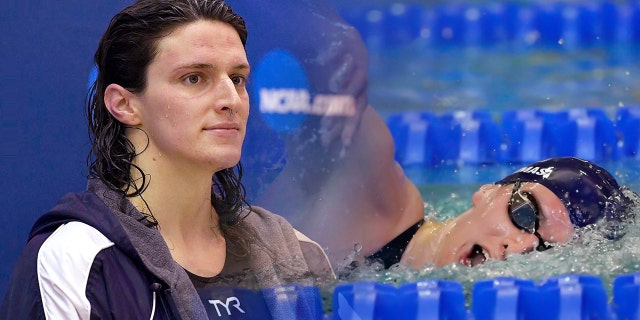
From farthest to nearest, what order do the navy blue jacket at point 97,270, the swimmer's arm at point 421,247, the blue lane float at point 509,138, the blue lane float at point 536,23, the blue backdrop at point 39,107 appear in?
the blue lane float at point 536,23, the blue lane float at point 509,138, the swimmer's arm at point 421,247, the blue backdrop at point 39,107, the navy blue jacket at point 97,270

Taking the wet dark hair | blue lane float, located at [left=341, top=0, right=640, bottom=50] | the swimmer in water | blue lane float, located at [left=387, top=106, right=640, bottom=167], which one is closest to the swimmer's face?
the swimmer in water

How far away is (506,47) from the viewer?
3244 mm

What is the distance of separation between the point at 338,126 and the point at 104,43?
83cm

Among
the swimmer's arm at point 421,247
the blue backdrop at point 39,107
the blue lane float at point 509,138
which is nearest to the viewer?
the blue backdrop at point 39,107

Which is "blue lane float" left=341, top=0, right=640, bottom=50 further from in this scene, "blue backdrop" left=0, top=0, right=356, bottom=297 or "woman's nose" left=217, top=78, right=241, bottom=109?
"woman's nose" left=217, top=78, right=241, bottom=109

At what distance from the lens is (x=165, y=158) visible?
4.09 ft

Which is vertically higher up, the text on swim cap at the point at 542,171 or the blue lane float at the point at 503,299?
the text on swim cap at the point at 542,171

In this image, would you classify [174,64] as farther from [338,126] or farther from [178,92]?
[338,126]

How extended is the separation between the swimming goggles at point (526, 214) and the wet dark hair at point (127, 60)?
3.04 ft

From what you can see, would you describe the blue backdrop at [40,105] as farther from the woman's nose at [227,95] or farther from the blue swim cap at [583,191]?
the blue swim cap at [583,191]

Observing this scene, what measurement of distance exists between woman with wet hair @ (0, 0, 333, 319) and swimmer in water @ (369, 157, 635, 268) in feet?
2.52

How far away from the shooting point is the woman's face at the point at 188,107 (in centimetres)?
124

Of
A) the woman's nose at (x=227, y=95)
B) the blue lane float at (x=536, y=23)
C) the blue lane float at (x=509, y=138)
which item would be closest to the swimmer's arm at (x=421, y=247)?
the blue lane float at (x=509, y=138)

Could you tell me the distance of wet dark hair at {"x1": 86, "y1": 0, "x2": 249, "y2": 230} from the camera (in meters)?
1.22
